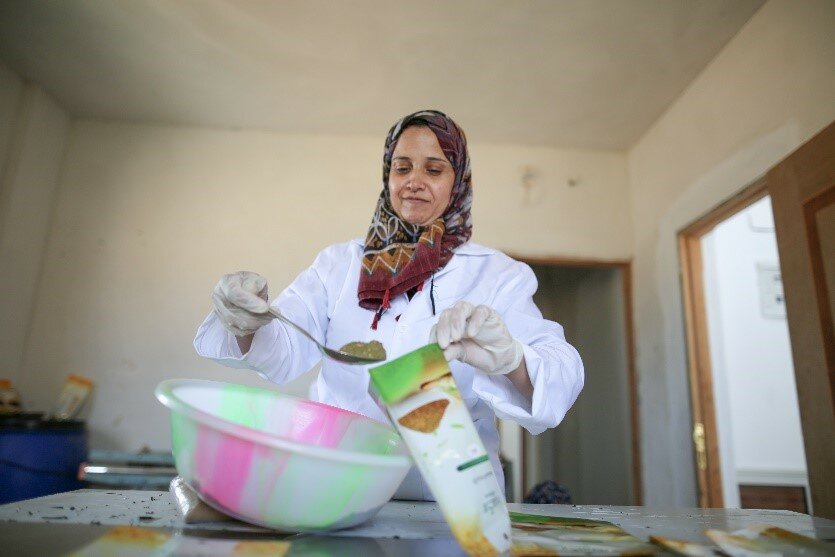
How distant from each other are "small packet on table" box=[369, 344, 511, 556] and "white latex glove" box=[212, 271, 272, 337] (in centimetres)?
32

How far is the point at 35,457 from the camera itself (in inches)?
75.3

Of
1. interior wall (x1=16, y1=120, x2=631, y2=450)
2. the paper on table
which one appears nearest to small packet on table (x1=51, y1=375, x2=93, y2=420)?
interior wall (x1=16, y1=120, x2=631, y2=450)

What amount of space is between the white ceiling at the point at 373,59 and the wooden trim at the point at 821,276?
86 cm

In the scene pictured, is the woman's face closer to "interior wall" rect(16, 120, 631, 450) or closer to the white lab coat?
the white lab coat

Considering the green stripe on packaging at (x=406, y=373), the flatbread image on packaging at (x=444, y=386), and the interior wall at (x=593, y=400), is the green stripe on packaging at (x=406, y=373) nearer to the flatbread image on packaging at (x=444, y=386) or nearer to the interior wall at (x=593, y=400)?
the flatbread image on packaging at (x=444, y=386)

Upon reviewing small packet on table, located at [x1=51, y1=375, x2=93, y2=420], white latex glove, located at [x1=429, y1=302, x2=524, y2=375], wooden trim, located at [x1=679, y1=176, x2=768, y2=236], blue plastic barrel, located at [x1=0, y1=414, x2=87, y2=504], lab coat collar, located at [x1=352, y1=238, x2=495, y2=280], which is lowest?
blue plastic barrel, located at [x1=0, y1=414, x2=87, y2=504]

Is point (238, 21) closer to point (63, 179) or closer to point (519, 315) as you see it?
point (63, 179)

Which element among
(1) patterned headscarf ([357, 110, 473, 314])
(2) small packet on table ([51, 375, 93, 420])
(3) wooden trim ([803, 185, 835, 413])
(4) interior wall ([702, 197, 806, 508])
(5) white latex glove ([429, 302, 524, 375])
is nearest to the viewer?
(5) white latex glove ([429, 302, 524, 375])

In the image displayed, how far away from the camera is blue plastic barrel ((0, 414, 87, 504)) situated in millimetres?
1867

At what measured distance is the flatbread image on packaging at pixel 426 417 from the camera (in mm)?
538

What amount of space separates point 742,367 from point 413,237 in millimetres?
2604

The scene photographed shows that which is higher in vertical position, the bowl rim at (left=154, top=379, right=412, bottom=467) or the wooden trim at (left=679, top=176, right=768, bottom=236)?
the wooden trim at (left=679, top=176, right=768, bottom=236)

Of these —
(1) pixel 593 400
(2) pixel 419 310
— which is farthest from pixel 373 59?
(1) pixel 593 400

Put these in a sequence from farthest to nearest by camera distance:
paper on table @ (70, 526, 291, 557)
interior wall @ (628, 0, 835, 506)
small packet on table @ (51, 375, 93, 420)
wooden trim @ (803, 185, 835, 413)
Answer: small packet on table @ (51, 375, 93, 420)
interior wall @ (628, 0, 835, 506)
wooden trim @ (803, 185, 835, 413)
paper on table @ (70, 526, 291, 557)
